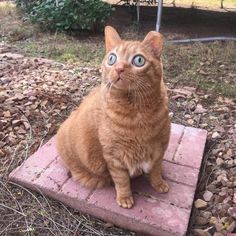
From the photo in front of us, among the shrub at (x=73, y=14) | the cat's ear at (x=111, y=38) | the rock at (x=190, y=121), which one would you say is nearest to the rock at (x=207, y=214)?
the rock at (x=190, y=121)

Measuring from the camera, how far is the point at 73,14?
5.42m

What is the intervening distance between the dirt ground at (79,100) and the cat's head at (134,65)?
3.06ft

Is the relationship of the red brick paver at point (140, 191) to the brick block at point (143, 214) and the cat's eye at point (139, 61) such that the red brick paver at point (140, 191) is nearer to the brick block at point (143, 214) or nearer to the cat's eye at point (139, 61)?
the brick block at point (143, 214)

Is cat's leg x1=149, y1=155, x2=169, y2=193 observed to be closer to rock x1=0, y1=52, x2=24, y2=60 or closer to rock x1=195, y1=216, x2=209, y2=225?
rock x1=195, y1=216, x2=209, y2=225

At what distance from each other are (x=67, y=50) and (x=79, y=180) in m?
2.72

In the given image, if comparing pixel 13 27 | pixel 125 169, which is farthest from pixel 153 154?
pixel 13 27

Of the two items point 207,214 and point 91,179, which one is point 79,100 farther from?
point 207,214

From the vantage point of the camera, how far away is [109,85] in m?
1.91

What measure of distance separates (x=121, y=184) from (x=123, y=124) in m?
0.40

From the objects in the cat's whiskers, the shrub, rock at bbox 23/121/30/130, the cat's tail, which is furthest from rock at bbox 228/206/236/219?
the shrub

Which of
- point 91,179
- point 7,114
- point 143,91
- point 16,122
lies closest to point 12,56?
point 7,114

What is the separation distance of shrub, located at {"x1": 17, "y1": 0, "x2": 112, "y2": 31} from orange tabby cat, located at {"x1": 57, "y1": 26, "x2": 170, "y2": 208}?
3.33 meters

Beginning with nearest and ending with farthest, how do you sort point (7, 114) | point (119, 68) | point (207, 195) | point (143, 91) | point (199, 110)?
point (119, 68)
point (143, 91)
point (207, 195)
point (7, 114)
point (199, 110)

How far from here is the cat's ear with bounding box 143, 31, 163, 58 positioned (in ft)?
6.19
